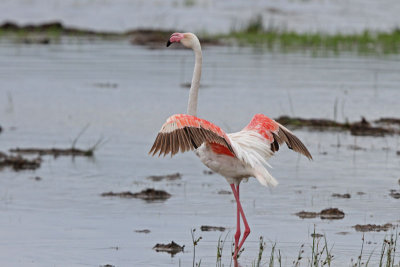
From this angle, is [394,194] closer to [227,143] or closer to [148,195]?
[148,195]

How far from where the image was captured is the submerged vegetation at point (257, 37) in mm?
28391

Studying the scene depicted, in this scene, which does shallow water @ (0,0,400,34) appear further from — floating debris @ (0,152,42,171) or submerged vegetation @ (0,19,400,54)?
floating debris @ (0,152,42,171)

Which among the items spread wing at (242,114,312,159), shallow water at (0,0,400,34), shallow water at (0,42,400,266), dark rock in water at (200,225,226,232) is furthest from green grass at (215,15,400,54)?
spread wing at (242,114,312,159)

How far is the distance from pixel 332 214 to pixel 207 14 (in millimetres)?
30390

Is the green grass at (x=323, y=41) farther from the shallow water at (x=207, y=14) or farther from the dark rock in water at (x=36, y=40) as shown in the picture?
the dark rock in water at (x=36, y=40)

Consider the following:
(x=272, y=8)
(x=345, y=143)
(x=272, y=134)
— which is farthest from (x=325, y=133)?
(x=272, y=8)

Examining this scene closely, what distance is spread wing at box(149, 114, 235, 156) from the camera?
764 cm

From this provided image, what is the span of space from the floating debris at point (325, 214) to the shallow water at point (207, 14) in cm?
2270

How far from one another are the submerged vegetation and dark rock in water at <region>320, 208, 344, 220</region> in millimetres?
17491

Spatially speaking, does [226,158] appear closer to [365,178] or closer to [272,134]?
[272,134]

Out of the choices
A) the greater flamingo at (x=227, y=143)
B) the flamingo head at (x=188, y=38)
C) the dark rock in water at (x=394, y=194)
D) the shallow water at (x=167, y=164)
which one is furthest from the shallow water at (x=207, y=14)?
the greater flamingo at (x=227, y=143)

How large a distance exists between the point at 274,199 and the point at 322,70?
1248 centimetres

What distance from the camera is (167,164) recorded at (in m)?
13.2

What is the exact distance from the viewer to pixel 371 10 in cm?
4344
